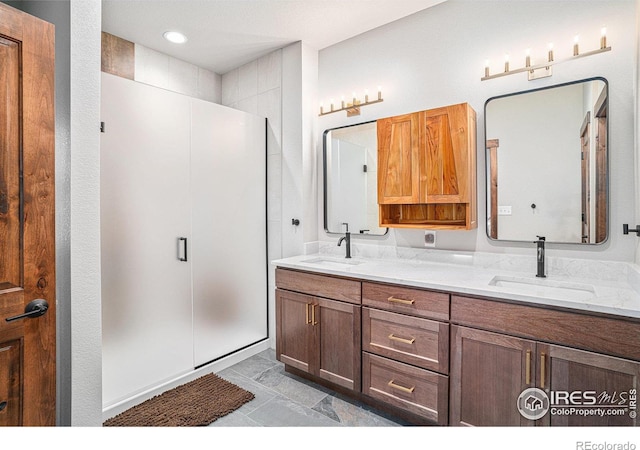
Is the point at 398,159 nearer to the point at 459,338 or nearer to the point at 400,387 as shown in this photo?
the point at 459,338

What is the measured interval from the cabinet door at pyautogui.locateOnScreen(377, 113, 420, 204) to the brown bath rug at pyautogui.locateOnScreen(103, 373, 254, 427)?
1645mm

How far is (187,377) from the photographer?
2.45 metres

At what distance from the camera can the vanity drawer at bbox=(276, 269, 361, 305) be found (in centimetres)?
208

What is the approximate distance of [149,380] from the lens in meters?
2.25

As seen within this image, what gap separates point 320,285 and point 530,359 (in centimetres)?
120

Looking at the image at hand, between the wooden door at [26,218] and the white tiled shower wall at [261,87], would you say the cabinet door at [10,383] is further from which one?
the white tiled shower wall at [261,87]

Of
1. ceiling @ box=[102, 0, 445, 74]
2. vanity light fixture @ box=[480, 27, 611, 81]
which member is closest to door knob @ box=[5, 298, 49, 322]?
ceiling @ box=[102, 0, 445, 74]

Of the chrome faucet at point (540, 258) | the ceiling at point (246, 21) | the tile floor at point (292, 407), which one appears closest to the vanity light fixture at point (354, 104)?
the ceiling at point (246, 21)

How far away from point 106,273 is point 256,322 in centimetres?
133

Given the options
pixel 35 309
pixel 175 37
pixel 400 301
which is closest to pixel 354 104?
pixel 175 37

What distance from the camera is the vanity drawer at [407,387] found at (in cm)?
174

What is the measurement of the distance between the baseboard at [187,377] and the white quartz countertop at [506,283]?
928mm
